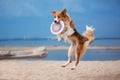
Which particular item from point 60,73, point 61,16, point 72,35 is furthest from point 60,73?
point 61,16

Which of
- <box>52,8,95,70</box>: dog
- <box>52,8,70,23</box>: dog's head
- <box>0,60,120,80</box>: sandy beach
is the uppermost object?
<box>52,8,70,23</box>: dog's head

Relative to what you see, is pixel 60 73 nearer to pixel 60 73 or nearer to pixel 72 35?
pixel 60 73

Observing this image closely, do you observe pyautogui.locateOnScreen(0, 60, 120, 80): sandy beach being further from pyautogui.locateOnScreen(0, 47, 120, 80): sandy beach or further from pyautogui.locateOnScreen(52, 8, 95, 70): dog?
pyautogui.locateOnScreen(52, 8, 95, 70): dog

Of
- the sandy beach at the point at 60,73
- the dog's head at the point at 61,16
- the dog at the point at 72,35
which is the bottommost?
the sandy beach at the point at 60,73

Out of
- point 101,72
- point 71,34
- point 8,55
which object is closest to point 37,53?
point 8,55

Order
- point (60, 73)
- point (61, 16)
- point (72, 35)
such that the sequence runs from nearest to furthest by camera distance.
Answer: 1. point (61, 16)
2. point (72, 35)
3. point (60, 73)

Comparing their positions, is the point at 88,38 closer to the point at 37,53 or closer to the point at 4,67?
the point at 4,67

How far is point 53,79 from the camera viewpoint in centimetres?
309

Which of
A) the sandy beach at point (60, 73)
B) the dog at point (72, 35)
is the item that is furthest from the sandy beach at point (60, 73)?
the dog at point (72, 35)

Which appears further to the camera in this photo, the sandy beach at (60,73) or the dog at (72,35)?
the sandy beach at (60,73)

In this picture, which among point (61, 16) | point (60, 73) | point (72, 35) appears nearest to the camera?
point (61, 16)

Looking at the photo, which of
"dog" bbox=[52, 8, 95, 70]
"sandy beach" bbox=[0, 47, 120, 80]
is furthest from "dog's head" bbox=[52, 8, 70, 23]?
"sandy beach" bbox=[0, 47, 120, 80]

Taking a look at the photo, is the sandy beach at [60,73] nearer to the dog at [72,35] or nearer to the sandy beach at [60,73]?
the sandy beach at [60,73]

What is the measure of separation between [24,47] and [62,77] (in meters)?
3.94
